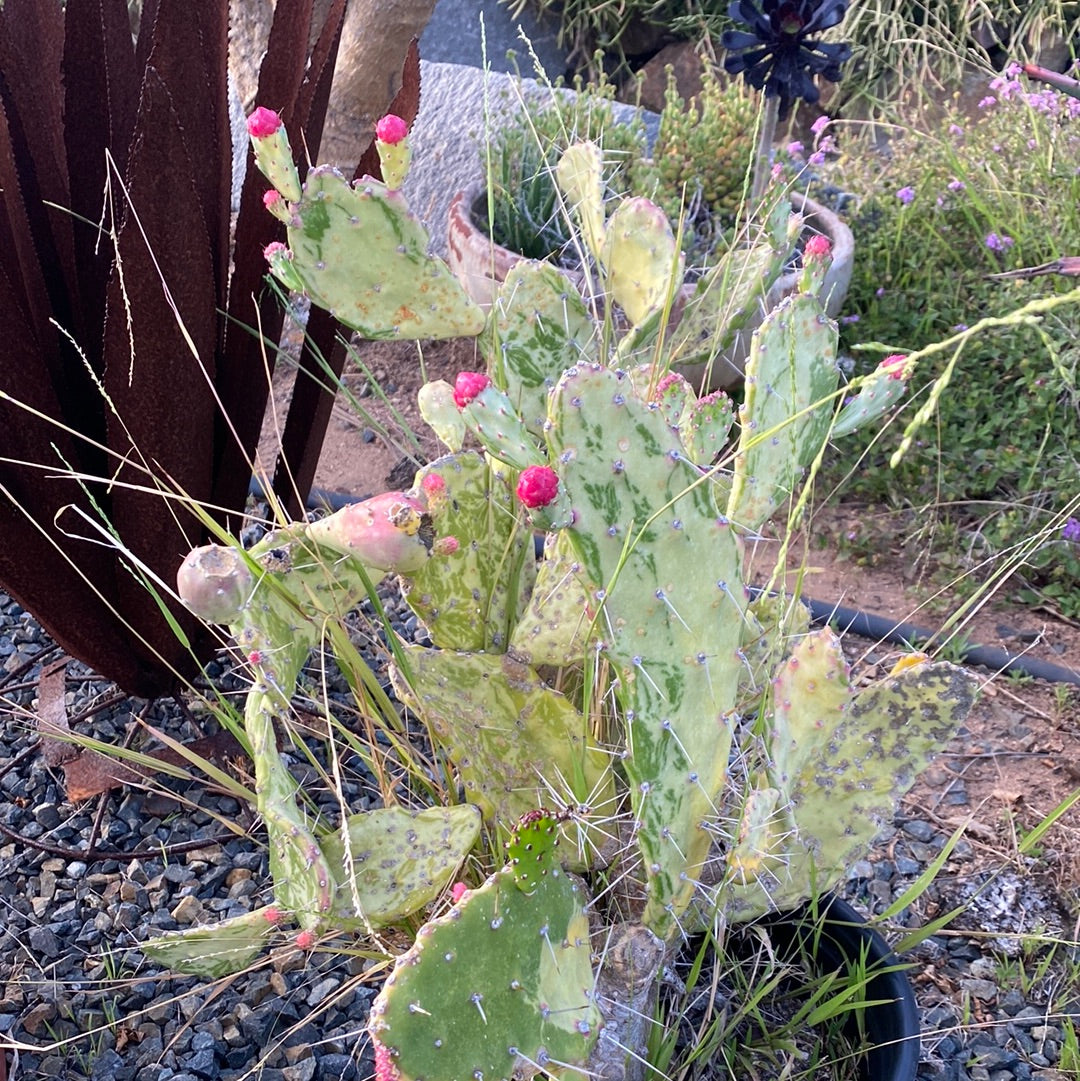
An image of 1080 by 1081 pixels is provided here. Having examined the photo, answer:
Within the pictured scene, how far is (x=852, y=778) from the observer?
3.55 feet

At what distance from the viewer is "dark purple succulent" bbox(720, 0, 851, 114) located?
2219 millimetres

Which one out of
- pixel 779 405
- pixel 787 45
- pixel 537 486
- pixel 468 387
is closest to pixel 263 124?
pixel 468 387

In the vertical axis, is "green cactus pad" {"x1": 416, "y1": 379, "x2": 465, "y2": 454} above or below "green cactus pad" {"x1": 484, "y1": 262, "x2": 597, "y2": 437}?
below

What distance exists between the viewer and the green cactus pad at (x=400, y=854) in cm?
101

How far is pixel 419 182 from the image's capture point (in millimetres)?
3357

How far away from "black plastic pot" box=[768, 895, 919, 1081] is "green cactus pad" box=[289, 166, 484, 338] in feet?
2.40

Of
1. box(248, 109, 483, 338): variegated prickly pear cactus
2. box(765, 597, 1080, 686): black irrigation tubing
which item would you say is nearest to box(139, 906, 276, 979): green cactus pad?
box(248, 109, 483, 338): variegated prickly pear cactus

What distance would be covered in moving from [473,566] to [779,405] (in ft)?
1.22

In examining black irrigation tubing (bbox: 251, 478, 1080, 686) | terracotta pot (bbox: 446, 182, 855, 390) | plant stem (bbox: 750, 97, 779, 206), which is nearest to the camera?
black irrigation tubing (bbox: 251, 478, 1080, 686)

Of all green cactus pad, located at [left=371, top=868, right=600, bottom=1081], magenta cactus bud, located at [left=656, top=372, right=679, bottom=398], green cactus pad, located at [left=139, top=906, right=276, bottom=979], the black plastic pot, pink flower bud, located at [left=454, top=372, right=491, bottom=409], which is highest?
pink flower bud, located at [left=454, top=372, right=491, bottom=409]

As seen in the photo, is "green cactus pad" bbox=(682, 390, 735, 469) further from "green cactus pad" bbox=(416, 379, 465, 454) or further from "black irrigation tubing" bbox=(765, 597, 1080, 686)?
"black irrigation tubing" bbox=(765, 597, 1080, 686)

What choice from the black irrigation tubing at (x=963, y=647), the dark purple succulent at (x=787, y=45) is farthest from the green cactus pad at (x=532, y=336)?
the dark purple succulent at (x=787, y=45)

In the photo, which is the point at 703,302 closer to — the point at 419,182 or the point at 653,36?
the point at 419,182

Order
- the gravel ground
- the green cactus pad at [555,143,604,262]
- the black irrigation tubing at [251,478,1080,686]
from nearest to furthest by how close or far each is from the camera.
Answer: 1. the gravel ground
2. the green cactus pad at [555,143,604,262]
3. the black irrigation tubing at [251,478,1080,686]
